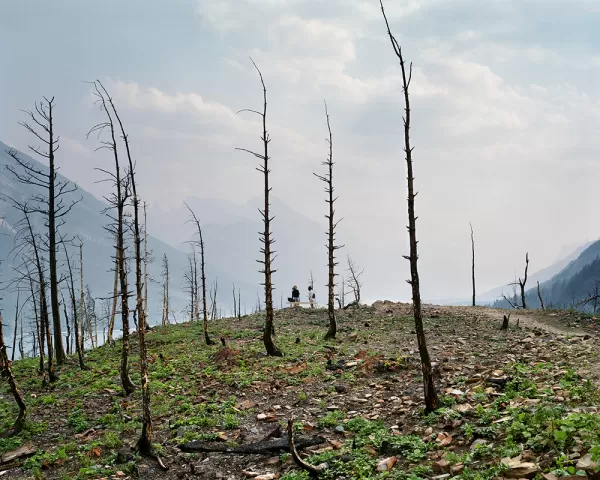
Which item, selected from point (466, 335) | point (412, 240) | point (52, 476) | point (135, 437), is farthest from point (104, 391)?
point (466, 335)

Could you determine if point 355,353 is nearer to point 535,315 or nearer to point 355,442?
point 355,442

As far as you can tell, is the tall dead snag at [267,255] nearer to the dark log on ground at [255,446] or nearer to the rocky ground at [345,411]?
the rocky ground at [345,411]

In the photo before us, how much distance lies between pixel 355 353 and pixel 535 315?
18240mm

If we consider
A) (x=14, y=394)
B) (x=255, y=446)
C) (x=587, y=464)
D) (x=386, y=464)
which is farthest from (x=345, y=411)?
(x=14, y=394)

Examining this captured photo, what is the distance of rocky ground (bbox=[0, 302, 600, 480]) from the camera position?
7.00m

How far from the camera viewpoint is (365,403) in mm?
12016

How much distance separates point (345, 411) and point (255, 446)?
3.08 m

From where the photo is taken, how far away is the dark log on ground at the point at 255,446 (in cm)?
950

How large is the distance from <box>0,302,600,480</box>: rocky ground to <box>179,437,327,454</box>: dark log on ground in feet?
0.52

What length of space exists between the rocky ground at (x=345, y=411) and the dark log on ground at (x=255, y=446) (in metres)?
0.16

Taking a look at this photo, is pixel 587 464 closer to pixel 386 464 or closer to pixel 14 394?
pixel 386 464

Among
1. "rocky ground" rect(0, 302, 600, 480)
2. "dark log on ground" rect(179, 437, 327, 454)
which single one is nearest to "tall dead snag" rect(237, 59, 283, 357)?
"rocky ground" rect(0, 302, 600, 480)

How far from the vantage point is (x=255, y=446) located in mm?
9859

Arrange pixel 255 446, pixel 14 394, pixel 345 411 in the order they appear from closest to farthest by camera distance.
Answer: pixel 255 446
pixel 345 411
pixel 14 394
